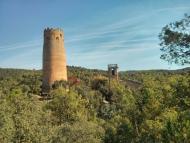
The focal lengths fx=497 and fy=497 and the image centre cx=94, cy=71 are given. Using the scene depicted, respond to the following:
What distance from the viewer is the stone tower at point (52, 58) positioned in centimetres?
8744

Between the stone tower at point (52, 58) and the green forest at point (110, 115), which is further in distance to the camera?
the stone tower at point (52, 58)

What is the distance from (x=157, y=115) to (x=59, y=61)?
51.8 m

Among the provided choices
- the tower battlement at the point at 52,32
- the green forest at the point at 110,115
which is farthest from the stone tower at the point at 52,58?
the green forest at the point at 110,115

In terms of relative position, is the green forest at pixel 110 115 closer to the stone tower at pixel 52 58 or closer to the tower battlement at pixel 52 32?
the stone tower at pixel 52 58

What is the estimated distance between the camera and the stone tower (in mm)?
87438

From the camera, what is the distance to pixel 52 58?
87688mm

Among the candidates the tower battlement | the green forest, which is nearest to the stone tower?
the tower battlement

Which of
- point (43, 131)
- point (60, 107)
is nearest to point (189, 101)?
point (43, 131)

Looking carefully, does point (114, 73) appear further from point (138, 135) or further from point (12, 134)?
point (12, 134)

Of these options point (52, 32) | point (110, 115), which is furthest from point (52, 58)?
point (110, 115)

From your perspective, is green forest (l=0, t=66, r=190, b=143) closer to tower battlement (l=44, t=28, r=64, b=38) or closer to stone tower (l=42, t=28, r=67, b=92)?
stone tower (l=42, t=28, r=67, b=92)

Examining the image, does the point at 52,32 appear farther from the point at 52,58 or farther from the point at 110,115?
the point at 110,115

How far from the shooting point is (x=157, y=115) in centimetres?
3756

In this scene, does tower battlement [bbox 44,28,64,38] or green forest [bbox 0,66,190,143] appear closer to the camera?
green forest [bbox 0,66,190,143]
